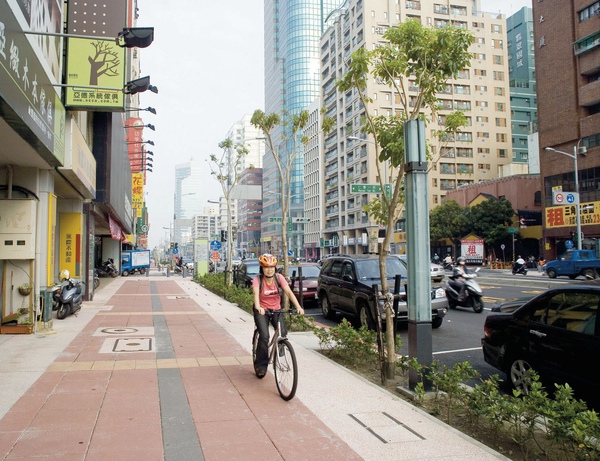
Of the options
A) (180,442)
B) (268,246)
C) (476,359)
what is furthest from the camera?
(268,246)

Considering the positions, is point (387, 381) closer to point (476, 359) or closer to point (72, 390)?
point (476, 359)

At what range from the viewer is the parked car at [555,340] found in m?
5.01

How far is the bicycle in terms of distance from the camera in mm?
5582

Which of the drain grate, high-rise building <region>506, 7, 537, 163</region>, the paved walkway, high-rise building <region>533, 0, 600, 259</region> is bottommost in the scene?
the drain grate

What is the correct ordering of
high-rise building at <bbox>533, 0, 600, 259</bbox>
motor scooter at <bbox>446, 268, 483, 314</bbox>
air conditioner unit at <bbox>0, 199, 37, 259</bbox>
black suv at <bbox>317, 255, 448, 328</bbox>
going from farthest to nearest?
high-rise building at <bbox>533, 0, 600, 259</bbox> → motor scooter at <bbox>446, 268, 483, 314</bbox> → black suv at <bbox>317, 255, 448, 328</bbox> → air conditioner unit at <bbox>0, 199, 37, 259</bbox>

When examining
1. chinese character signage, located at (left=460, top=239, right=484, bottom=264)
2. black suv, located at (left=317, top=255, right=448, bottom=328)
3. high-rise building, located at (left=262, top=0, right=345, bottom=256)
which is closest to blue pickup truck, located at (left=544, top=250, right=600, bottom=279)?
chinese character signage, located at (left=460, top=239, right=484, bottom=264)

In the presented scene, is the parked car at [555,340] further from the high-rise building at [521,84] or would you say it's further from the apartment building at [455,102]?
the high-rise building at [521,84]

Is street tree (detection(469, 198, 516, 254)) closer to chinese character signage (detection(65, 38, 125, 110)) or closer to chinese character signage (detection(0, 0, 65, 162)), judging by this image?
chinese character signage (detection(65, 38, 125, 110))

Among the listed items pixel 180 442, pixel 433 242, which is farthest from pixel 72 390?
pixel 433 242

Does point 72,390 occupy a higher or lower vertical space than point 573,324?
lower

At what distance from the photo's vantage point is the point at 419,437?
4.57m

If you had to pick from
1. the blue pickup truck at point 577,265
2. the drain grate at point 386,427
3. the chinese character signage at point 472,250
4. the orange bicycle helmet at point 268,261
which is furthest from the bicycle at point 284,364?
the chinese character signage at point 472,250

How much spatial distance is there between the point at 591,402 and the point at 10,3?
8.49 meters

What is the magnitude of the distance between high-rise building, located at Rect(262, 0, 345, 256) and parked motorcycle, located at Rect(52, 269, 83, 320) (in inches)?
4021
